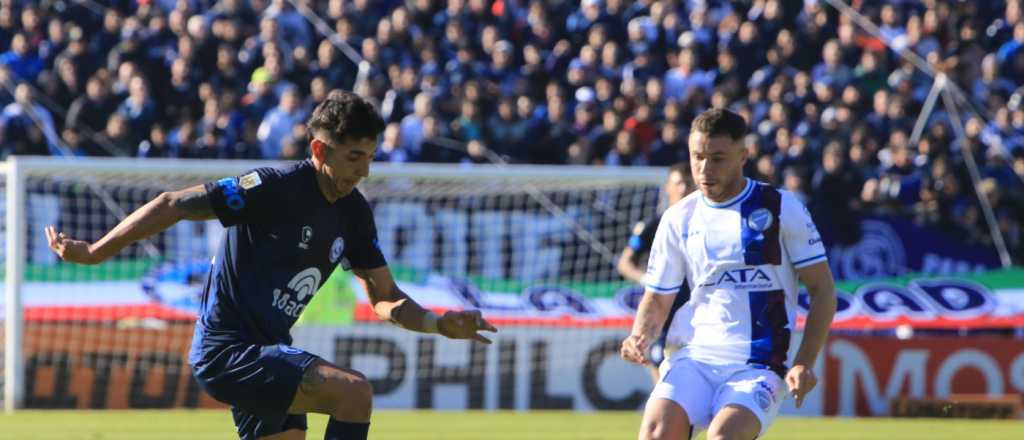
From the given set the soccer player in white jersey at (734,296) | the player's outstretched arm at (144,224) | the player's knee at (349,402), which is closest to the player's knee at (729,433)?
the soccer player in white jersey at (734,296)

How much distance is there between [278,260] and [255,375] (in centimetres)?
45

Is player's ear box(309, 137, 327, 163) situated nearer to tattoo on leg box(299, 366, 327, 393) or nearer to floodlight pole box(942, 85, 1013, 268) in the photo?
tattoo on leg box(299, 366, 327, 393)

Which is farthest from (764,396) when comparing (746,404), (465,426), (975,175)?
(975,175)

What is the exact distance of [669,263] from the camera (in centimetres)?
647

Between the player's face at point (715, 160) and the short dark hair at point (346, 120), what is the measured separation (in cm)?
120

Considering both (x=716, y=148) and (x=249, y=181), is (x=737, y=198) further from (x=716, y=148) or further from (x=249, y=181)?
(x=249, y=181)

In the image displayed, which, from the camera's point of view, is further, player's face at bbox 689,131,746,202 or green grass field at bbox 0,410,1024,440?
green grass field at bbox 0,410,1024,440

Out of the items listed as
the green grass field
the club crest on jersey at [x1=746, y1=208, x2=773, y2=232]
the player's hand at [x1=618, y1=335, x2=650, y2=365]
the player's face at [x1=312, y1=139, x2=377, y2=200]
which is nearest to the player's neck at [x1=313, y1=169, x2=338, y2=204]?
the player's face at [x1=312, y1=139, x2=377, y2=200]

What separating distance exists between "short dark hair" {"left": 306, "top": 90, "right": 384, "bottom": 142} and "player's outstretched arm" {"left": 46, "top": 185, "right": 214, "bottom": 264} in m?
0.52

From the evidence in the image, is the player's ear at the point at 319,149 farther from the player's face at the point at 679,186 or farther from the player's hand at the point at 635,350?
the player's face at the point at 679,186

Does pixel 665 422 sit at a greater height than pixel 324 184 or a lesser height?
lesser

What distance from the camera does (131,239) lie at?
6.01 meters

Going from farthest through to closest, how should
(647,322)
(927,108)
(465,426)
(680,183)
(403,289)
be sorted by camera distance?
(927,108)
(403,289)
(465,426)
(680,183)
(647,322)

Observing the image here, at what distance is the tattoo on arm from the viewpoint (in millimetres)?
6020
